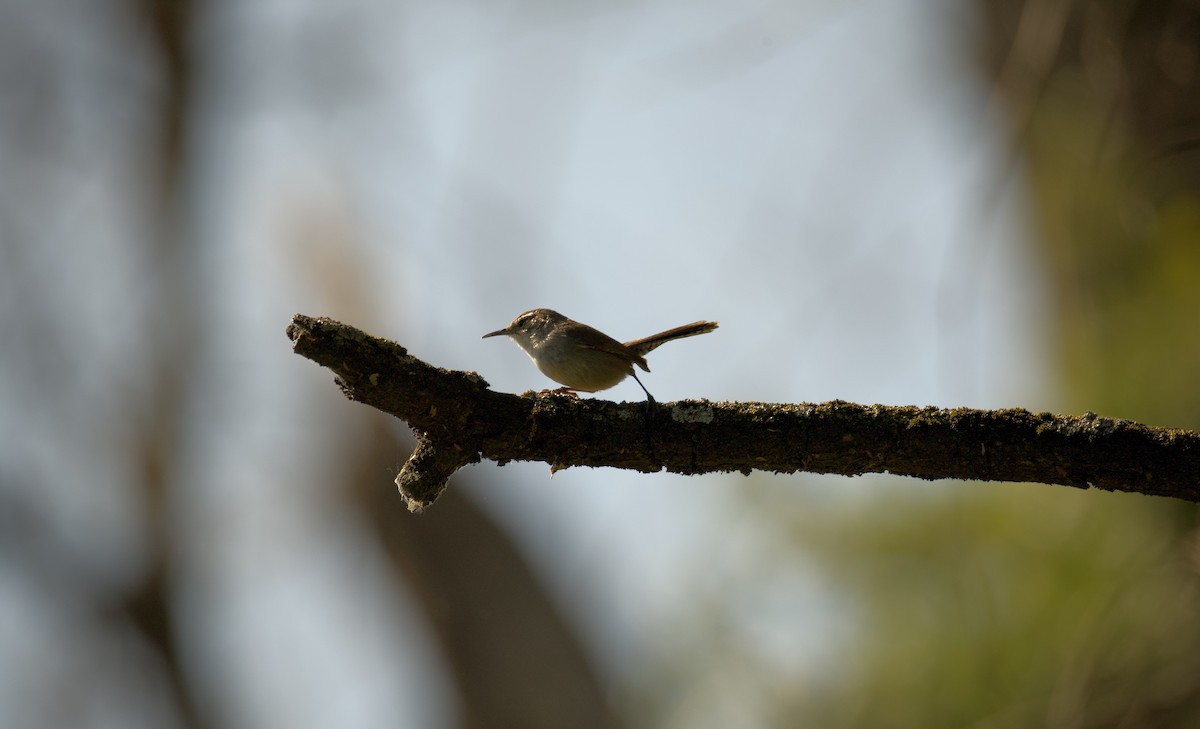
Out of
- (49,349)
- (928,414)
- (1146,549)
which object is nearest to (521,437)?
(928,414)

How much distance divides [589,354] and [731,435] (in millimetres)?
1883

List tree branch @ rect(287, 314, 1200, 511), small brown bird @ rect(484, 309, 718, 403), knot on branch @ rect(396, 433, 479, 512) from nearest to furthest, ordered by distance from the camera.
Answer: tree branch @ rect(287, 314, 1200, 511), knot on branch @ rect(396, 433, 479, 512), small brown bird @ rect(484, 309, 718, 403)

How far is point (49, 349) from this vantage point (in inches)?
300

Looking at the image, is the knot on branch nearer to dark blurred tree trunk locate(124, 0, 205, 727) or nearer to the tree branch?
Answer: the tree branch

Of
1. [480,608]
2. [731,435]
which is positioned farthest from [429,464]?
[480,608]

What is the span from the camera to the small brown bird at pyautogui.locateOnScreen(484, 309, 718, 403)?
14.6 feet

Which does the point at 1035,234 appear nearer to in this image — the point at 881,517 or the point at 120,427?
the point at 881,517

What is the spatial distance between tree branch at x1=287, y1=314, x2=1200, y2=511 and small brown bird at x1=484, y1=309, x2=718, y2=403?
1.70 meters

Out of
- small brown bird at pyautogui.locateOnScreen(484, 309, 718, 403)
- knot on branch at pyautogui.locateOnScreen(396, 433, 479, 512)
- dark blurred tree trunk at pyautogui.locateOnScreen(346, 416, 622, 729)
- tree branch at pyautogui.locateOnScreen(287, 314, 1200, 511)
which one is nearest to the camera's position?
tree branch at pyautogui.locateOnScreen(287, 314, 1200, 511)

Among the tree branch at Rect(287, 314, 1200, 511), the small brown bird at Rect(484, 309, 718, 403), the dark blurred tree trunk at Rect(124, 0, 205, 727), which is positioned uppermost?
the dark blurred tree trunk at Rect(124, 0, 205, 727)

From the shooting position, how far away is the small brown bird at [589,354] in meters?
4.46

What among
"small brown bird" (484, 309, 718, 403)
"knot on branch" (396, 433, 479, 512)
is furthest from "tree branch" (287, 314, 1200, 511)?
"small brown bird" (484, 309, 718, 403)

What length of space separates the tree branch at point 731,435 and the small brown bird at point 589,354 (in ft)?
5.59

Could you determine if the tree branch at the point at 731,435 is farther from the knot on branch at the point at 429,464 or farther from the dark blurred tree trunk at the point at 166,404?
the dark blurred tree trunk at the point at 166,404
